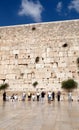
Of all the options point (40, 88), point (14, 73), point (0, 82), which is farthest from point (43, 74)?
point (0, 82)

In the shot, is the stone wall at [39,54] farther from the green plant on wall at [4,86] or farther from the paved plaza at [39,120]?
the paved plaza at [39,120]

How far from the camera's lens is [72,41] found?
1800cm

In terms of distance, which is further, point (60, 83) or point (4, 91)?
point (4, 91)

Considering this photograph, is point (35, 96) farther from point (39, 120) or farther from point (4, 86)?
point (39, 120)

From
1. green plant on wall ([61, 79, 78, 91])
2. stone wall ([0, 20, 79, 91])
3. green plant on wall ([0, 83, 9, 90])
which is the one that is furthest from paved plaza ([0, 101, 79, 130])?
green plant on wall ([0, 83, 9, 90])

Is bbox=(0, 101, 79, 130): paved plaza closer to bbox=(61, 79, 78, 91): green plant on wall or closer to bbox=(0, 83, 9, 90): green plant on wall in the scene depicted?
bbox=(61, 79, 78, 91): green plant on wall

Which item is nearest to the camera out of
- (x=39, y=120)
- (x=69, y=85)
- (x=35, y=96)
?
(x=39, y=120)

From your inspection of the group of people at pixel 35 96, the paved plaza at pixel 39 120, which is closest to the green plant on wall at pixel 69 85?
the group of people at pixel 35 96

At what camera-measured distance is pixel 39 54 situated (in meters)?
18.5

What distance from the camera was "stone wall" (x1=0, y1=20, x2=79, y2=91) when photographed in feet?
58.0

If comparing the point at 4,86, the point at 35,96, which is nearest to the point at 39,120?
the point at 35,96

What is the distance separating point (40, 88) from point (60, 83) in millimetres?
1574

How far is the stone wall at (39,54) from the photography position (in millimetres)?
17672

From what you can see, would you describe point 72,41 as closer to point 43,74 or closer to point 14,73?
point 43,74
